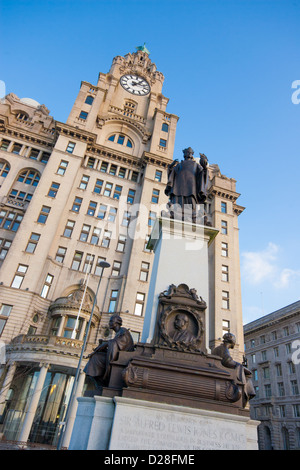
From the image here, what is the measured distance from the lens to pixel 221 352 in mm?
6430

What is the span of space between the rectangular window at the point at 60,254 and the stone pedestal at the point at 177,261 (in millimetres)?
31430

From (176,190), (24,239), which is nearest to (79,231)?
(24,239)

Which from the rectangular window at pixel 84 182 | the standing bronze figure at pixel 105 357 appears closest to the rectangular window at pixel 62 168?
the rectangular window at pixel 84 182

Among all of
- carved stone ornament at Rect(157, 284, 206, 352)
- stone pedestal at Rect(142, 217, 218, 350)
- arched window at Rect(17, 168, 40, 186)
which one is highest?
arched window at Rect(17, 168, 40, 186)

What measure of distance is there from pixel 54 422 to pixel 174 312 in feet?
90.4

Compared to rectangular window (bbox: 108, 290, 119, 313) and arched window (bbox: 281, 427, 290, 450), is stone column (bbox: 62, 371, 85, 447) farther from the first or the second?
arched window (bbox: 281, 427, 290, 450)

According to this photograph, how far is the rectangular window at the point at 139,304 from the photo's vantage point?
35.2 metres

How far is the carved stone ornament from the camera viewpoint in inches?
245

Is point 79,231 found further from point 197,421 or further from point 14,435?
point 197,421

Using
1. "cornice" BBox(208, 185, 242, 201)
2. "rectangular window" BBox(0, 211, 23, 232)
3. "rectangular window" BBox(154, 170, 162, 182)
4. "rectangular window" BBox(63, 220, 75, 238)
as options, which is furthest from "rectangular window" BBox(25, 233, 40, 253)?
"cornice" BBox(208, 185, 242, 201)

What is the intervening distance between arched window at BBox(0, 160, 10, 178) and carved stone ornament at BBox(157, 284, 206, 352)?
4353cm

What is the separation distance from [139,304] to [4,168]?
28.8 m

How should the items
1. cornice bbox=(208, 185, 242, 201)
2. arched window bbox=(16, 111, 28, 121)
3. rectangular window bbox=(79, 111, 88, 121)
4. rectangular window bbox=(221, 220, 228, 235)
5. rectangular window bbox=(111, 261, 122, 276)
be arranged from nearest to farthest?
rectangular window bbox=(111, 261, 122, 276) < rectangular window bbox=(79, 111, 88, 121) < rectangular window bbox=(221, 220, 228, 235) < cornice bbox=(208, 185, 242, 201) < arched window bbox=(16, 111, 28, 121)

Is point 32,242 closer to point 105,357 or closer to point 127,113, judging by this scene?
point 127,113
